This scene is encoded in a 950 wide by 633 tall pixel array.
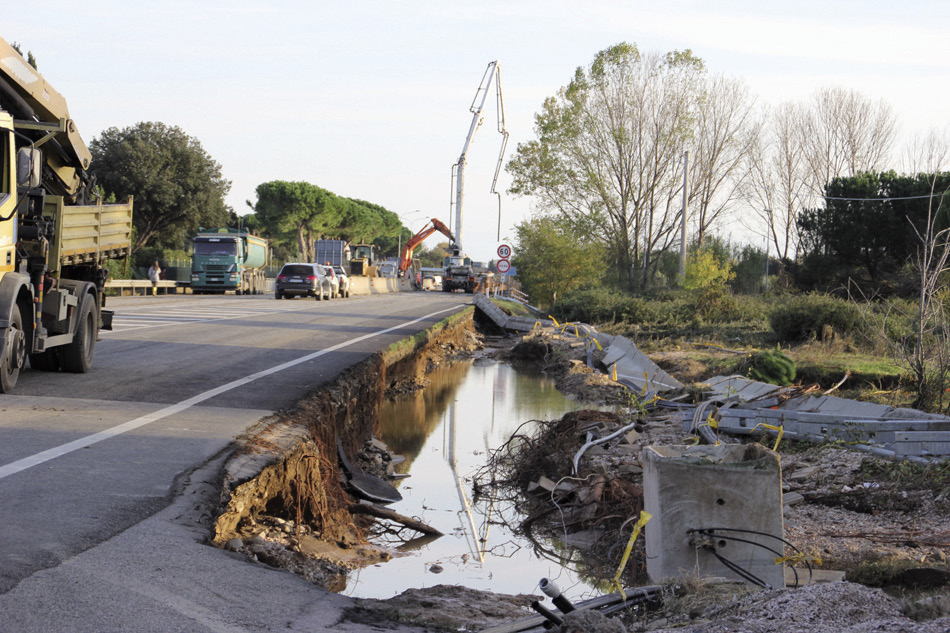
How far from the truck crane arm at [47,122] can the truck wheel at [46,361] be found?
2.18m

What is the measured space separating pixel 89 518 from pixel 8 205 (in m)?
5.46

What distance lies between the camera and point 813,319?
23031 millimetres

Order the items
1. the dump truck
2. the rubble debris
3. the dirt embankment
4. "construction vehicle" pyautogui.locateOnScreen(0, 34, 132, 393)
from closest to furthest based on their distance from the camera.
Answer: the dirt embankment
the rubble debris
"construction vehicle" pyautogui.locateOnScreen(0, 34, 132, 393)
the dump truck

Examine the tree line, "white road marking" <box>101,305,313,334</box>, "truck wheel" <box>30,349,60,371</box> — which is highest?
the tree line

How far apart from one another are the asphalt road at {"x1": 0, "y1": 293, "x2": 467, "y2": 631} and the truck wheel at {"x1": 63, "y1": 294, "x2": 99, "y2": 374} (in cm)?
17

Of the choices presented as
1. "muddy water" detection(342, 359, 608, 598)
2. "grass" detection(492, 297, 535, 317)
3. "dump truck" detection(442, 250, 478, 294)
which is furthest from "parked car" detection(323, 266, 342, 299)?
"dump truck" detection(442, 250, 478, 294)

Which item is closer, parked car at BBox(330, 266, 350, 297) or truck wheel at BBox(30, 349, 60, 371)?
truck wheel at BBox(30, 349, 60, 371)

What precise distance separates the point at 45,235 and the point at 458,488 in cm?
576

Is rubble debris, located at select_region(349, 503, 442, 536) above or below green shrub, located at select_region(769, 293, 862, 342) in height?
below

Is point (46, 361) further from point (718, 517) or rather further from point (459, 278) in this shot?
point (459, 278)

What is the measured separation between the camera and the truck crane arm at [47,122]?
10.1 meters

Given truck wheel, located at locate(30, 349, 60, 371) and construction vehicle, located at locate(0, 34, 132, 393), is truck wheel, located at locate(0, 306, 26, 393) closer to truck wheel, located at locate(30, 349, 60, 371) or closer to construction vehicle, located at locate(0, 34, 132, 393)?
construction vehicle, located at locate(0, 34, 132, 393)

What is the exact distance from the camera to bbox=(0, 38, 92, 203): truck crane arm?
10.1 metres

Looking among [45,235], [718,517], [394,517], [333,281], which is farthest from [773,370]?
[333,281]
